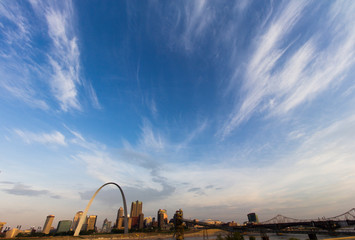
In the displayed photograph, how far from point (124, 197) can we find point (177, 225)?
91.6 metres

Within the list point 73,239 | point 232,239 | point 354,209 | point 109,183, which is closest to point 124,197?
point 109,183

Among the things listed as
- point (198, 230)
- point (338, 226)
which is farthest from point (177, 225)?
point (198, 230)

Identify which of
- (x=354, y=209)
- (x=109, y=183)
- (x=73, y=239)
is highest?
(x=109, y=183)

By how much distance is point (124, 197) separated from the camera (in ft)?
371

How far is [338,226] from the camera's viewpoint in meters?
107

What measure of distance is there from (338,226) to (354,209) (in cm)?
6078

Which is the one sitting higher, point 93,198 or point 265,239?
point 93,198

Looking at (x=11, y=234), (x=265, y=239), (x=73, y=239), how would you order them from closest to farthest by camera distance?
(x=265, y=239) → (x=73, y=239) → (x=11, y=234)

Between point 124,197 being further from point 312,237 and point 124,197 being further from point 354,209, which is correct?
point 354,209

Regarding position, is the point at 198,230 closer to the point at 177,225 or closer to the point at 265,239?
the point at 265,239

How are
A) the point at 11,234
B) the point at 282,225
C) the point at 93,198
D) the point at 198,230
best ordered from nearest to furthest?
the point at 93,198, the point at 282,225, the point at 11,234, the point at 198,230

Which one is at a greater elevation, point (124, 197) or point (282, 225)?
point (124, 197)

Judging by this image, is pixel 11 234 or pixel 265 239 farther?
pixel 11 234

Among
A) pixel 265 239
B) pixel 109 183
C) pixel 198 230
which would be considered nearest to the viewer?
pixel 265 239
